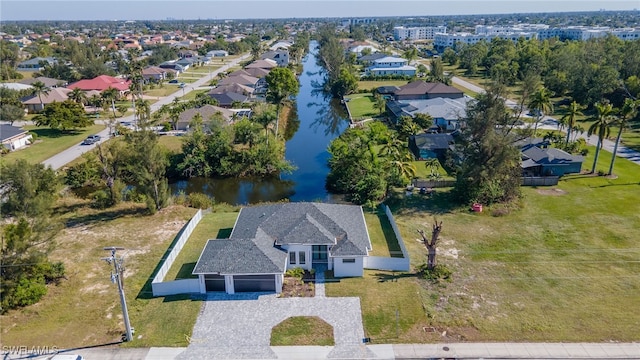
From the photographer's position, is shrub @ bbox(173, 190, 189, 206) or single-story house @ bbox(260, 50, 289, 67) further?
single-story house @ bbox(260, 50, 289, 67)

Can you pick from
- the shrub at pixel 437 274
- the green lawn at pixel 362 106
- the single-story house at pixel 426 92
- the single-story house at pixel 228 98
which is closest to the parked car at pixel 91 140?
the single-story house at pixel 228 98

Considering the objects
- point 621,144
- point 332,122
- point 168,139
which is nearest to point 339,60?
point 332,122

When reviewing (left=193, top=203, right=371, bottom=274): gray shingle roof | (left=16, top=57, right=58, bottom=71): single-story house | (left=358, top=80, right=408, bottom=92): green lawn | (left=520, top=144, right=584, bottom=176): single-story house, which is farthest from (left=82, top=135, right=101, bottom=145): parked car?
(left=16, top=57, right=58, bottom=71): single-story house

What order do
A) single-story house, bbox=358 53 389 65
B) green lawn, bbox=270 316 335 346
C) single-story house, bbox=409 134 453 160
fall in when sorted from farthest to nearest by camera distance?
single-story house, bbox=358 53 389 65
single-story house, bbox=409 134 453 160
green lawn, bbox=270 316 335 346

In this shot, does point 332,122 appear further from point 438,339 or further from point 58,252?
point 438,339

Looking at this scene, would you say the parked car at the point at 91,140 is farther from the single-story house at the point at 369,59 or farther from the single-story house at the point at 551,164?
the single-story house at the point at 369,59

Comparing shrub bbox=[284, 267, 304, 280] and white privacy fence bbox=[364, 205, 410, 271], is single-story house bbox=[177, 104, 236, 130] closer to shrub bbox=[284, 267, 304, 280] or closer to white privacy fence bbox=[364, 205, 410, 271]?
shrub bbox=[284, 267, 304, 280]

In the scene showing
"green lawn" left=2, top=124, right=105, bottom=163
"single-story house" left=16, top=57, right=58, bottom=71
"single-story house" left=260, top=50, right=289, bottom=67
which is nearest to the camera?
"green lawn" left=2, top=124, right=105, bottom=163
